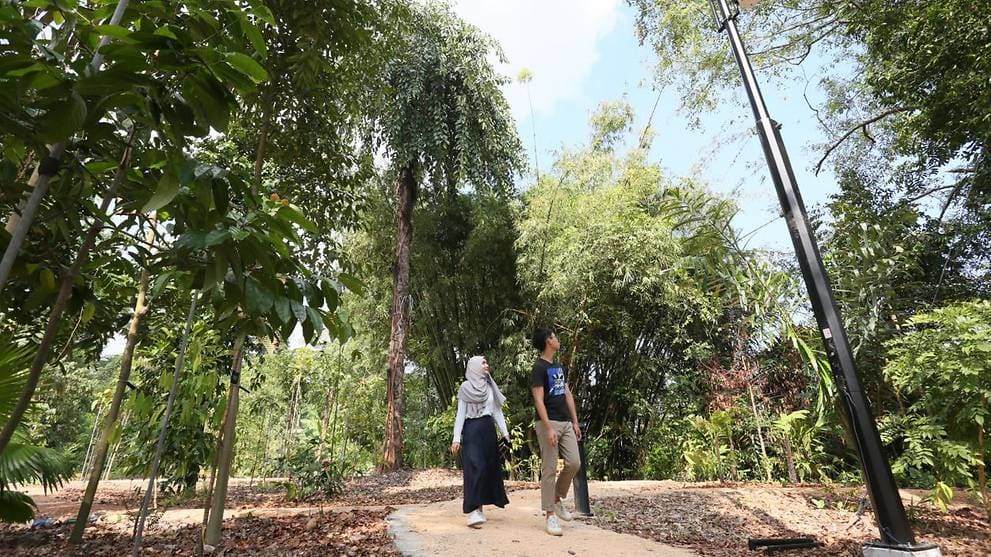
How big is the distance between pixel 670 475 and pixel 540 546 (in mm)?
5370

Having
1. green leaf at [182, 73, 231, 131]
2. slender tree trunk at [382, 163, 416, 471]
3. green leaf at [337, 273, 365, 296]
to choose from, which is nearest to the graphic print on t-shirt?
green leaf at [337, 273, 365, 296]

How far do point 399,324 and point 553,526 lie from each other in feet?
16.4

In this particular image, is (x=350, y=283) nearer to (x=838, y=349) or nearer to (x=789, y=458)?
(x=838, y=349)

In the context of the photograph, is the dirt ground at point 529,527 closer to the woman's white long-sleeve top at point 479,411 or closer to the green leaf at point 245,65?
the woman's white long-sleeve top at point 479,411

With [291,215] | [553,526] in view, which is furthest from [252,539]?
[291,215]

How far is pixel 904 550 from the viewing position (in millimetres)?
1830

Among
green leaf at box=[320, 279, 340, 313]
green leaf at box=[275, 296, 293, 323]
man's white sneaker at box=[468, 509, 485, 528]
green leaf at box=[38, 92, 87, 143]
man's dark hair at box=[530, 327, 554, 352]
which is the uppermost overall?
man's dark hair at box=[530, 327, 554, 352]

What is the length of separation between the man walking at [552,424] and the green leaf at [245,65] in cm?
264

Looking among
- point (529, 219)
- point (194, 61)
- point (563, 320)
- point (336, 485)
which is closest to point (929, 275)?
point (563, 320)

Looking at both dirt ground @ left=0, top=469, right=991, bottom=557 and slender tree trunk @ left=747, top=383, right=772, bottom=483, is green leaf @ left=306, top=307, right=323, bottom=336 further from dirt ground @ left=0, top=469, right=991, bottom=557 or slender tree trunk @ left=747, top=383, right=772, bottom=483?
slender tree trunk @ left=747, top=383, right=772, bottom=483

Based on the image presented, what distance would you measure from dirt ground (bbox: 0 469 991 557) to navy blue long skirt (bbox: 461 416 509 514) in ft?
0.55

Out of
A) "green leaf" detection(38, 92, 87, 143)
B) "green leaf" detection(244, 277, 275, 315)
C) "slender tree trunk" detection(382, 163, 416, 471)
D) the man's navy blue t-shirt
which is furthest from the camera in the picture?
"slender tree trunk" detection(382, 163, 416, 471)

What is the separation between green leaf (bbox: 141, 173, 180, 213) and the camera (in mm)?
827

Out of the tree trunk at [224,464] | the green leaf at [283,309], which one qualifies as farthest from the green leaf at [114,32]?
the tree trunk at [224,464]
